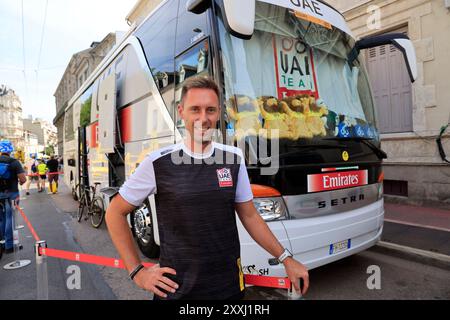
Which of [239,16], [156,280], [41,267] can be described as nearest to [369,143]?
[239,16]

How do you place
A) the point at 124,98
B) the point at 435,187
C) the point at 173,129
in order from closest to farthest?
the point at 173,129 < the point at 124,98 < the point at 435,187

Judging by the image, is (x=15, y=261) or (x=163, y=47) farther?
(x=15, y=261)

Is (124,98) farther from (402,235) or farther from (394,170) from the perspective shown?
(394,170)

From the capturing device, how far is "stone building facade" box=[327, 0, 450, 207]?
700cm

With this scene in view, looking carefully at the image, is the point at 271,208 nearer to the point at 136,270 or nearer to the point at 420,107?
the point at 136,270

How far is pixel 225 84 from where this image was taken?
9.33 feet

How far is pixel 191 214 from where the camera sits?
4.91 feet

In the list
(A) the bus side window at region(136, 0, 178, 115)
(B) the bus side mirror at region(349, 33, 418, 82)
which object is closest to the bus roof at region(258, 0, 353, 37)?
(B) the bus side mirror at region(349, 33, 418, 82)

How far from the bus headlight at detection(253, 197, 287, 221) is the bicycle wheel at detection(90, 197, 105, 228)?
4.84 metres

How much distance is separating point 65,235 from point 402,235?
643 centimetres

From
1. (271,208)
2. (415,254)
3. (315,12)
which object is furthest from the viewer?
(415,254)

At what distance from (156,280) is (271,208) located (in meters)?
1.57

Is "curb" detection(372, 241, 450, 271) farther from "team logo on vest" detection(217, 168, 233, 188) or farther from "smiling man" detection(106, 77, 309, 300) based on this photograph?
"team logo on vest" detection(217, 168, 233, 188)

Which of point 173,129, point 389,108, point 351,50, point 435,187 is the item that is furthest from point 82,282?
point 389,108
